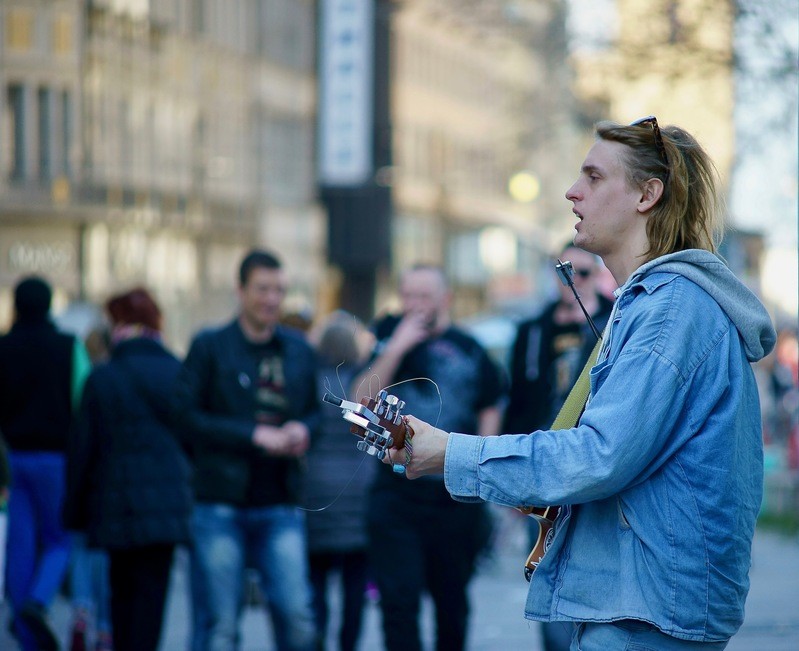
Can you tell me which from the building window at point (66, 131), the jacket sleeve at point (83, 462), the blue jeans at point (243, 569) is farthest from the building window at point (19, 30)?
the blue jeans at point (243, 569)

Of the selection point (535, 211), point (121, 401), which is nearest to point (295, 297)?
point (535, 211)

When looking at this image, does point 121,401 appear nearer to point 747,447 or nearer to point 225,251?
point 747,447

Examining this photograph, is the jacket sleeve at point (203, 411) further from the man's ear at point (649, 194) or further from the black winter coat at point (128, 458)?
the man's ear at point (649, 194)

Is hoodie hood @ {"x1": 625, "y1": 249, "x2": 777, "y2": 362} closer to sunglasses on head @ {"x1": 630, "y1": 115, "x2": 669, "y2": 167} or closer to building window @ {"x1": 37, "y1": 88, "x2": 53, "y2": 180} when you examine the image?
sunglasses on head @ {"x1": 630, "y1": 115, "x2": 669, "y2": 167}

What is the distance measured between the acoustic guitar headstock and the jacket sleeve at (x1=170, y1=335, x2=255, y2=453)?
3.72 meters

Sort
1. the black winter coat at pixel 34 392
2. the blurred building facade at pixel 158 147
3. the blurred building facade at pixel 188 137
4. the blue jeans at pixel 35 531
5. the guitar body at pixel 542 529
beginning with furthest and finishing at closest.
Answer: the blurred building facade at pixel 158 147 → the blurred building facade at pixel 188 137 → the black winter coat at pixel 34 392 → the blue jeans at pixel 35 531 → the guitar body at pixel 542 529

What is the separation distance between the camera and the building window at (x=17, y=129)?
3253 cm

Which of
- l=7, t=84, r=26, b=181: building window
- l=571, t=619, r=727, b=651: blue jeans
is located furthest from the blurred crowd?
l=7, t=84, r=26, b=181: building window

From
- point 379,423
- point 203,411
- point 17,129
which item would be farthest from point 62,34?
point 379,423

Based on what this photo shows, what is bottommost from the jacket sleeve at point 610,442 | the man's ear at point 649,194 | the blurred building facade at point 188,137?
the jacket sleeve at point 610,442

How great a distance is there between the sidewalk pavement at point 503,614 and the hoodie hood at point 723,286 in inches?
167

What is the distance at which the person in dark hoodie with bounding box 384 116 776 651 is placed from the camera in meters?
3.20

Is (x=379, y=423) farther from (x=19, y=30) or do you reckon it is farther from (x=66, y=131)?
(x=19, y=30)

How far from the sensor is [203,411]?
281 inches
